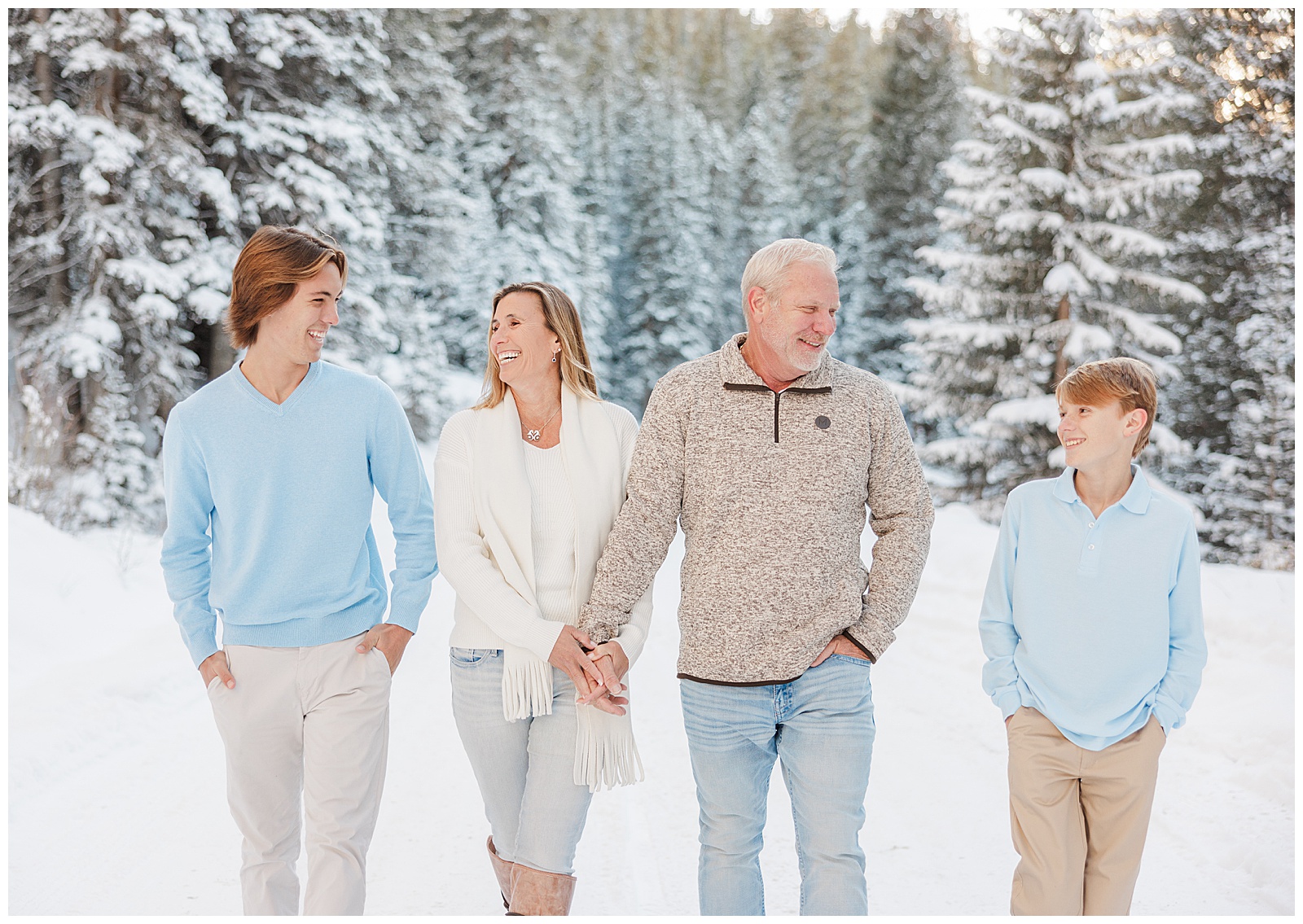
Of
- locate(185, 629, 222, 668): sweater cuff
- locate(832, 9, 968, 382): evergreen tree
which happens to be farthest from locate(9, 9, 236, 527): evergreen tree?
locate(832, 9, 968, 382): evergreen tree

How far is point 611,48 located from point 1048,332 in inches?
1128

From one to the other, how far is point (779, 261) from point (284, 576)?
5.90 ft

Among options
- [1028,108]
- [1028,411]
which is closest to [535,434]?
[1028,411]

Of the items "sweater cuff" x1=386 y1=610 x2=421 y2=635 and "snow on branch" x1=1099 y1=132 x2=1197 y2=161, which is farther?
"snow on branch" x1=1099 y1=132 x2=1197 y2=161

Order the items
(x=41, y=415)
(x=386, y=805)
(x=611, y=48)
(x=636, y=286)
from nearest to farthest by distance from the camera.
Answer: (x=386, y=805), (x=41, y=415), (x=636, y=286), (x=611, y=48)

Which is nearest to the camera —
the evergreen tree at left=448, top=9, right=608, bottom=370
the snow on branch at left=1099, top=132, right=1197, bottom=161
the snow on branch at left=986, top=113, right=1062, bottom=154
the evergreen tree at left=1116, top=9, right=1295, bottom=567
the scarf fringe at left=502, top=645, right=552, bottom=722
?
the scarf fringe at left=502, top=645, right=552, bottom=722

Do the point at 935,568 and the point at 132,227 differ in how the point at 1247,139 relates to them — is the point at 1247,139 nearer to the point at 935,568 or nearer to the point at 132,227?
the point at 935,568

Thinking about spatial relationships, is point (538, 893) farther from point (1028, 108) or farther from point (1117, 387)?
point (1028, 108)

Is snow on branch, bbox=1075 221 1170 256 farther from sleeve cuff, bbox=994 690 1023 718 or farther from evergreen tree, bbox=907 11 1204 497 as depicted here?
sleeve cuff, bbox=994 690 1023 718

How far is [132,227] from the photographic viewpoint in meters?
12.2

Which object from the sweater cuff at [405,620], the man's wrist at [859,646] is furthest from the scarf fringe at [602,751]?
the man's wrist at [859,646]

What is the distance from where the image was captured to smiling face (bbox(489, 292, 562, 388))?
3150mm

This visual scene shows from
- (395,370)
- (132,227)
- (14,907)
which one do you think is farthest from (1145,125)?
(14,907)

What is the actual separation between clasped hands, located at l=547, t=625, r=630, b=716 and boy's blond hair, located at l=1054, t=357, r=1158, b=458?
1590mm
